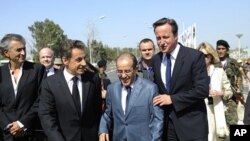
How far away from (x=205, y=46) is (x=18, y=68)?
2704 millimetres

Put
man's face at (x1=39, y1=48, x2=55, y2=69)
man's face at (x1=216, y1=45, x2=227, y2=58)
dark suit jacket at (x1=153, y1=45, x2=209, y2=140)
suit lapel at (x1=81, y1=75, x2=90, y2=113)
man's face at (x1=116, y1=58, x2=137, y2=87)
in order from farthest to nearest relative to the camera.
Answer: man's face at (x1=216, y1=45, x2=227, y2=58) < man's face at (x1=39, y1=48, x2=55, y2=69) < suit lapel at (x1=81, y1=75, x2=90, y2=113) < dark suit jacket at (x1=153, y1=45, x2=209, y2=140) < man's face at (x1=116, y1=58, x2=137, y2=87)

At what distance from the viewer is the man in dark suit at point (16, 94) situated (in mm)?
4430

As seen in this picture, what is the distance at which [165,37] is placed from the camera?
3.88m

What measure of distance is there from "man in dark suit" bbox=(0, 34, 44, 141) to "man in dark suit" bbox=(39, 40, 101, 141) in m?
0.55

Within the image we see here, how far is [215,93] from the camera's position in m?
5.52

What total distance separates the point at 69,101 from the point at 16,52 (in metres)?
1.05

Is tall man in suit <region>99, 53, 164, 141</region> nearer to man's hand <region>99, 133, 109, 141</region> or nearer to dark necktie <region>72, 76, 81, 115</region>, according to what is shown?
man's hand <region>99, 133, 109, 141</region>

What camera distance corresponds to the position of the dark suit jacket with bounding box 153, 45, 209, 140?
3844 mm

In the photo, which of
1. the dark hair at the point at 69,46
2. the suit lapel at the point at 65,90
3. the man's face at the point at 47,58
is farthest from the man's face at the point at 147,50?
the suit lapel at the point at 65,90

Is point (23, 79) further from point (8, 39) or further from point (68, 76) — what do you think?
point (68, 76)

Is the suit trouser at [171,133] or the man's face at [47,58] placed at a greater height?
the man's face at [47,58]

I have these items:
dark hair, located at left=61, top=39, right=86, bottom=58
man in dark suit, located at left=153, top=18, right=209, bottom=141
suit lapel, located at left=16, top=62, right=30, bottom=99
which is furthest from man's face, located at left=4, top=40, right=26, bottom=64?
man in dark suit, located at left=153, top=18, right=209, bottom=141

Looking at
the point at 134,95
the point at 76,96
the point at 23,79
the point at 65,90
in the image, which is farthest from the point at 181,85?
the point at 23,79

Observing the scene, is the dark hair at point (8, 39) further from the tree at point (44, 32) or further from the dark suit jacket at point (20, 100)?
the tree at point (44, 32)
